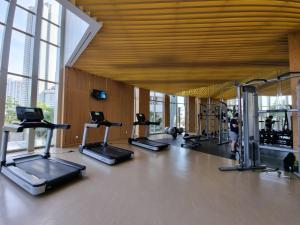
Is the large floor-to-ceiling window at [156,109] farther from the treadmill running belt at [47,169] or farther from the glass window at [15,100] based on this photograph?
the treadmill running belt at [47,169]

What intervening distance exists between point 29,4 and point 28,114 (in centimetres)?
482

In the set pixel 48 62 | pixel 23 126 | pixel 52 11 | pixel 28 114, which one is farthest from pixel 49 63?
pixel 23 126

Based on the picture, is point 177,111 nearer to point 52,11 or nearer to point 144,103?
point 144,103

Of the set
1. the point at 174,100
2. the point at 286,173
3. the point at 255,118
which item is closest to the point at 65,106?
the point at 255,118

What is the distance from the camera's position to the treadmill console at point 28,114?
3572 millimetres

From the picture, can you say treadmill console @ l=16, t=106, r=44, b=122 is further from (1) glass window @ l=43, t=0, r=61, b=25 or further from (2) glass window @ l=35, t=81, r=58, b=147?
(1) glass window @ l=43, t=0, r=61, b=25

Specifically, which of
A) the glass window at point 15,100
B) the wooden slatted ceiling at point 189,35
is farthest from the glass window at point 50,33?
the glass window at point 15,100

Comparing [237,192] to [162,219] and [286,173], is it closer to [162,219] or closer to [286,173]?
[162,219]

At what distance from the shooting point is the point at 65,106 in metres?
6.67

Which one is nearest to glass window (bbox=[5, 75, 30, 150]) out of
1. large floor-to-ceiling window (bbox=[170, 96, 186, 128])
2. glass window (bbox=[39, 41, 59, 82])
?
glass window (bbox=[39, 41, 59, 82])

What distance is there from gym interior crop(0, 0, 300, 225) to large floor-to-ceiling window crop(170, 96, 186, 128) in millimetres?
5512

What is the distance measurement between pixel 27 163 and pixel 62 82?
3.86 metres

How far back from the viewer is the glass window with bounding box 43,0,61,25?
6531 millimetres

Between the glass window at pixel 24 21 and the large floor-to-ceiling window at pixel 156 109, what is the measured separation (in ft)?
26.0
